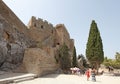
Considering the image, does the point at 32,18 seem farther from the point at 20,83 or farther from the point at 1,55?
the point at 20,83

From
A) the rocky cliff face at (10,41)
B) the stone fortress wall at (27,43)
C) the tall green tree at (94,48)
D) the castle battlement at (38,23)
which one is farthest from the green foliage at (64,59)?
the castle battlement at (38,23)

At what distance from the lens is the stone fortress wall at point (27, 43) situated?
65.5 ft

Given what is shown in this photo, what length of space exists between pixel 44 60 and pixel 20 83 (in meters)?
7.33

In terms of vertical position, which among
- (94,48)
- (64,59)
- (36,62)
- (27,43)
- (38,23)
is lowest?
(36,62)

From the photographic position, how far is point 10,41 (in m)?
24.7

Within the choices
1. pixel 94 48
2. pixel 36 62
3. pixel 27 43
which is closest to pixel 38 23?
pixel 27 43

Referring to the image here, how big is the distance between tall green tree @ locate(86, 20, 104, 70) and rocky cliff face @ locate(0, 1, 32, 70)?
10410 millimetres

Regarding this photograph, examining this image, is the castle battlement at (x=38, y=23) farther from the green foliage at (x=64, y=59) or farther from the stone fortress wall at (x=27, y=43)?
the green foliage at (x=64, y=59)

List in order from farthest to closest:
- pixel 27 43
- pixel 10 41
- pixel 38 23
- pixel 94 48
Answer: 1. pixel 38 23
2. pixel 27 43
3. pixel 94 48
4. pixel 10 41

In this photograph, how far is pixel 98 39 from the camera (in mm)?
26672

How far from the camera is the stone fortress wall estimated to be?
19953 mm

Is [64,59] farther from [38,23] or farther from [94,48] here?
[38,23]

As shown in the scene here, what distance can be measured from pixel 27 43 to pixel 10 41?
4.59 meters

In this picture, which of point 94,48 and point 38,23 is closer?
A: point 94,48
